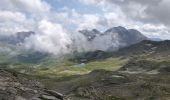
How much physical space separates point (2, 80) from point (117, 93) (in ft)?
439

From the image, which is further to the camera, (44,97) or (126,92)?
(126,92)

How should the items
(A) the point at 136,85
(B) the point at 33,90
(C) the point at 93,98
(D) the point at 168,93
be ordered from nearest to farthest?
(B) the point at 33,90 → (C) the point at 93,98 → (D) the point at 168,93 → (A) the point at 136,85

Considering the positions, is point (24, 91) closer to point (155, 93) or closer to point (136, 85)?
point (155, 93)

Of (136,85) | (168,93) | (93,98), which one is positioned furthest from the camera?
(136,85)

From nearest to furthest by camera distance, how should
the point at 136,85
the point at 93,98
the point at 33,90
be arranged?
the point at 33,90 < the point at 93,98 < the point at 136,85

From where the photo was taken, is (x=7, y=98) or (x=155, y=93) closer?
(x=7, y=98)

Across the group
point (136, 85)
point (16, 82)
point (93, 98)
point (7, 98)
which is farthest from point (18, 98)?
point (136, 85)

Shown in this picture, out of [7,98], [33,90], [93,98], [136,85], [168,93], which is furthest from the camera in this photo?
[136,85]

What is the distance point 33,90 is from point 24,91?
208 cm

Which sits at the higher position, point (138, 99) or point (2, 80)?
point (2, 80)

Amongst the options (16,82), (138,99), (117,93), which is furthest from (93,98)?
(16,82)

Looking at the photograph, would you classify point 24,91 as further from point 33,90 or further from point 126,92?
point 126,92

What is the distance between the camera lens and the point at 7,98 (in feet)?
168

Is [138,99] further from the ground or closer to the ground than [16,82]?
closer to the ground
